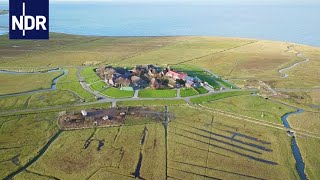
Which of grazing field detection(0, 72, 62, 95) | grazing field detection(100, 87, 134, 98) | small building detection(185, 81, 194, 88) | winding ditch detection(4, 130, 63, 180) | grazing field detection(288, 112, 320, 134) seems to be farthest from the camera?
grazing field detection(0, 72, 62, 95)

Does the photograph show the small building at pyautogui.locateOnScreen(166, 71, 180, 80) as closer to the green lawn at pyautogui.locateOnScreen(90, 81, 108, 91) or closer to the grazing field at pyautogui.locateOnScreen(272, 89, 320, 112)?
the green lawn at pyautogui.locateOnScreen(90, 81, 108, 91)

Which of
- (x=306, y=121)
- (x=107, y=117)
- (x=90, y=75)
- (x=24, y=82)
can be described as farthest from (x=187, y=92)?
(x=24, y=82)

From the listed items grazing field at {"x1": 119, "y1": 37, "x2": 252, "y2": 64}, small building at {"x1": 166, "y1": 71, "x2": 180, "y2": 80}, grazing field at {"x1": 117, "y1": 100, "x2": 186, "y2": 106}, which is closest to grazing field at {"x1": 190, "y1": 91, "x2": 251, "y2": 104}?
grazing field at {"x1": 117, "y1": 100, "x2": 186, "y2": 106}

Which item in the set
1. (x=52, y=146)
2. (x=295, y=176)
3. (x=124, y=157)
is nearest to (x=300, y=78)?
(x=295, y=176)

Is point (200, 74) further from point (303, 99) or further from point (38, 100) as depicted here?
point (38, 100)

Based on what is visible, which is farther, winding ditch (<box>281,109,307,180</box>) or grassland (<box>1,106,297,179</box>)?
winding ditch (<box>281,109,307,180</box>)

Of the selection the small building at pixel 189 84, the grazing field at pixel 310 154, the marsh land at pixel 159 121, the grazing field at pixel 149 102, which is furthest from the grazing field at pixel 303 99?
the grazing field at pixel 149 102

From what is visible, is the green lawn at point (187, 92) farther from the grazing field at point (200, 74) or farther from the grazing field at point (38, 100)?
the grazing field at point (38, 100)
